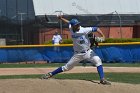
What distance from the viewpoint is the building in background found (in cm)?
3678

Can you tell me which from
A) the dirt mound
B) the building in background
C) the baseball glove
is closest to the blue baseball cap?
the baseball glove

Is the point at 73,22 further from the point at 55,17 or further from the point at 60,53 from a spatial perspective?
the point at 55,17

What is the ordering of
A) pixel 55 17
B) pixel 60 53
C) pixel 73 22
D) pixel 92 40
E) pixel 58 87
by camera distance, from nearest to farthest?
pixel 58 87
pixel 73 22
pixel 92 40
pixel 60 53
pixel 55 17

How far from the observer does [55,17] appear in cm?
3678

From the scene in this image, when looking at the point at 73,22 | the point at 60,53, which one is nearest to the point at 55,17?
the point at 60,53

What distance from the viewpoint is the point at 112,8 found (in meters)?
39.6

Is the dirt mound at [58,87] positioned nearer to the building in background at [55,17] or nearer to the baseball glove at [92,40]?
the baseball glove at [92,40]

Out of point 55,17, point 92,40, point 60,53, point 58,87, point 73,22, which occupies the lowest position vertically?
point 58,87

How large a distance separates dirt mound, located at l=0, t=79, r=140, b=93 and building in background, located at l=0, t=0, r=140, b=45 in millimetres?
23999

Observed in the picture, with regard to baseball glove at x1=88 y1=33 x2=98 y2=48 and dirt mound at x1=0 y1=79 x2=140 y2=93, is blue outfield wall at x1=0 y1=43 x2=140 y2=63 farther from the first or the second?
dirt mound at x1=0 y1=79 x2=140 y2=93

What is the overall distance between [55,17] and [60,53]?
1109cm

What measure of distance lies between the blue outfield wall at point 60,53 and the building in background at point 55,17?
9.88 meters

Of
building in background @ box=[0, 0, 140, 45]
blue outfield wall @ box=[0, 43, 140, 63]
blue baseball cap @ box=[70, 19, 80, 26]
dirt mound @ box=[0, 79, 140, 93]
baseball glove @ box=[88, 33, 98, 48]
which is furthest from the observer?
building in background @ box=[0, 0, 140, 45]

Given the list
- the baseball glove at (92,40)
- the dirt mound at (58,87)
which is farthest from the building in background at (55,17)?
the dirt mound at (58,87)
